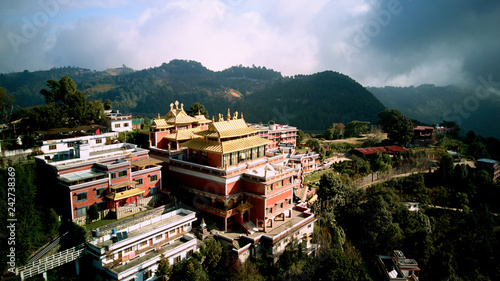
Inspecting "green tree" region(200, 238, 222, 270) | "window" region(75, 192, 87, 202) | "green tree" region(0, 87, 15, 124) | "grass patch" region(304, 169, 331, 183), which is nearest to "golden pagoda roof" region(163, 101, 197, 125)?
"window" region(75, 192, 87, 202)

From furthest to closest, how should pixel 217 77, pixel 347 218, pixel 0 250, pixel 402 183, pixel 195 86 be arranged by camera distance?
pixel 217 77 → pixel 195 86 → pixel 402 183 → pixel 347 218 → pixel 0 250

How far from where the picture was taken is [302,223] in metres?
24.9

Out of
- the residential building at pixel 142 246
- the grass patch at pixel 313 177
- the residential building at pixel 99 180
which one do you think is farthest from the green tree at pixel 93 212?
the grass patch at pixel 313 177

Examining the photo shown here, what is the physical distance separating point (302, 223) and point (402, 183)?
2507cm

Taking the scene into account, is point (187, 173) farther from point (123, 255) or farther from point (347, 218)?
point (347, 218)

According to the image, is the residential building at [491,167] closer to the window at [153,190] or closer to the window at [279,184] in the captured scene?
the window at [279,184]

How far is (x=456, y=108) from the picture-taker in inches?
2456

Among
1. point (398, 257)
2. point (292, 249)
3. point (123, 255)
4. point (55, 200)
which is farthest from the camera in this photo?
point (398, 257)

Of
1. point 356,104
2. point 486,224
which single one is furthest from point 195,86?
point 486,224

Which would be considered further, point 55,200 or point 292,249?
point 292,249

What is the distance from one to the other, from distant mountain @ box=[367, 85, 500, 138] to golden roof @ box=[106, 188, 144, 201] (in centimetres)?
5034

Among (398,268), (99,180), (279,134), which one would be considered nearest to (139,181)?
(99,180)

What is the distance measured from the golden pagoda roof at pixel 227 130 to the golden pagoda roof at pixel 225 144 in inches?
20.4

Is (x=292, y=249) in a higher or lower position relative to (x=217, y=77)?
lower
